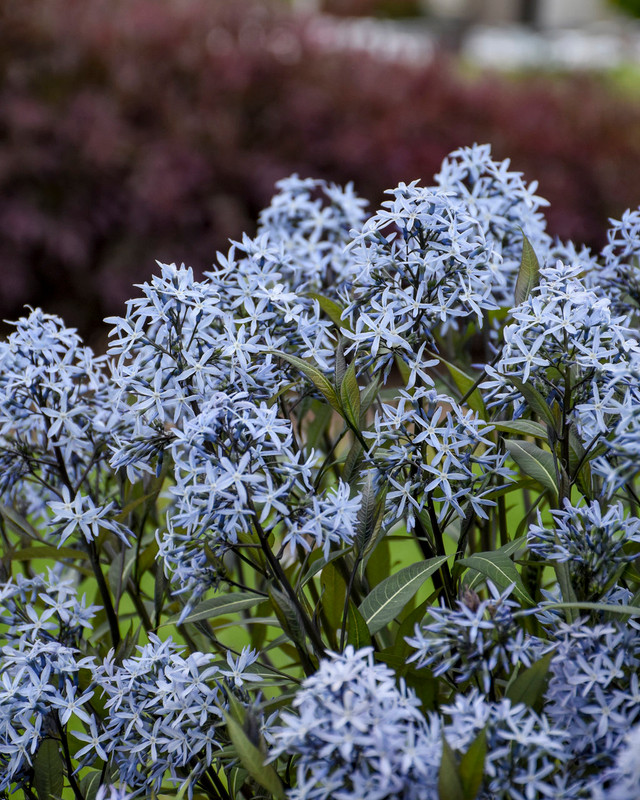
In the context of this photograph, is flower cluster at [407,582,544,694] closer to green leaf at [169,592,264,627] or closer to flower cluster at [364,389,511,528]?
flower cluster at [364,389,511,528]

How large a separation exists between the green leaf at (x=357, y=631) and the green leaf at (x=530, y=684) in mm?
235

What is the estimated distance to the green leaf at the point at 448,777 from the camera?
102 cm

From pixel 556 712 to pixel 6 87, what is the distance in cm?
550

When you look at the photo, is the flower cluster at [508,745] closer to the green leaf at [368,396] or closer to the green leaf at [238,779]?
the green leaf at [238,779]

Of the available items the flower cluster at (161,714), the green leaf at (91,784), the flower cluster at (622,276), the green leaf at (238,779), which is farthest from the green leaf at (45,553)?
the flower cluster at (622,276)

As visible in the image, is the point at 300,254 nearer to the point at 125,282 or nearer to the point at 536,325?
the point at 536,325

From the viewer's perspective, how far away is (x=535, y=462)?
1489 mm

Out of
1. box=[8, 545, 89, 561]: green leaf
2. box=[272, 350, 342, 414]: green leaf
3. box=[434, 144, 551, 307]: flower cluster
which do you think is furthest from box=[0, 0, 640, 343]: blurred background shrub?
box=[272, 350, 342, 414]: green leaf

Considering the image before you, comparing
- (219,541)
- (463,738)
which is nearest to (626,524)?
(463,738)

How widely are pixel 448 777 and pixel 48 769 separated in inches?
28.4

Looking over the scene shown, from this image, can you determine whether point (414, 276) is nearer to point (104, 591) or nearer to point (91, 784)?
point (104, 591)

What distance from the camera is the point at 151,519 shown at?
217 centimetres

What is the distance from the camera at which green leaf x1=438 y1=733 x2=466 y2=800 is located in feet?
3.36

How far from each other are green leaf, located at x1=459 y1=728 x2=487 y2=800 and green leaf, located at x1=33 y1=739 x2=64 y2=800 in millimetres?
703
